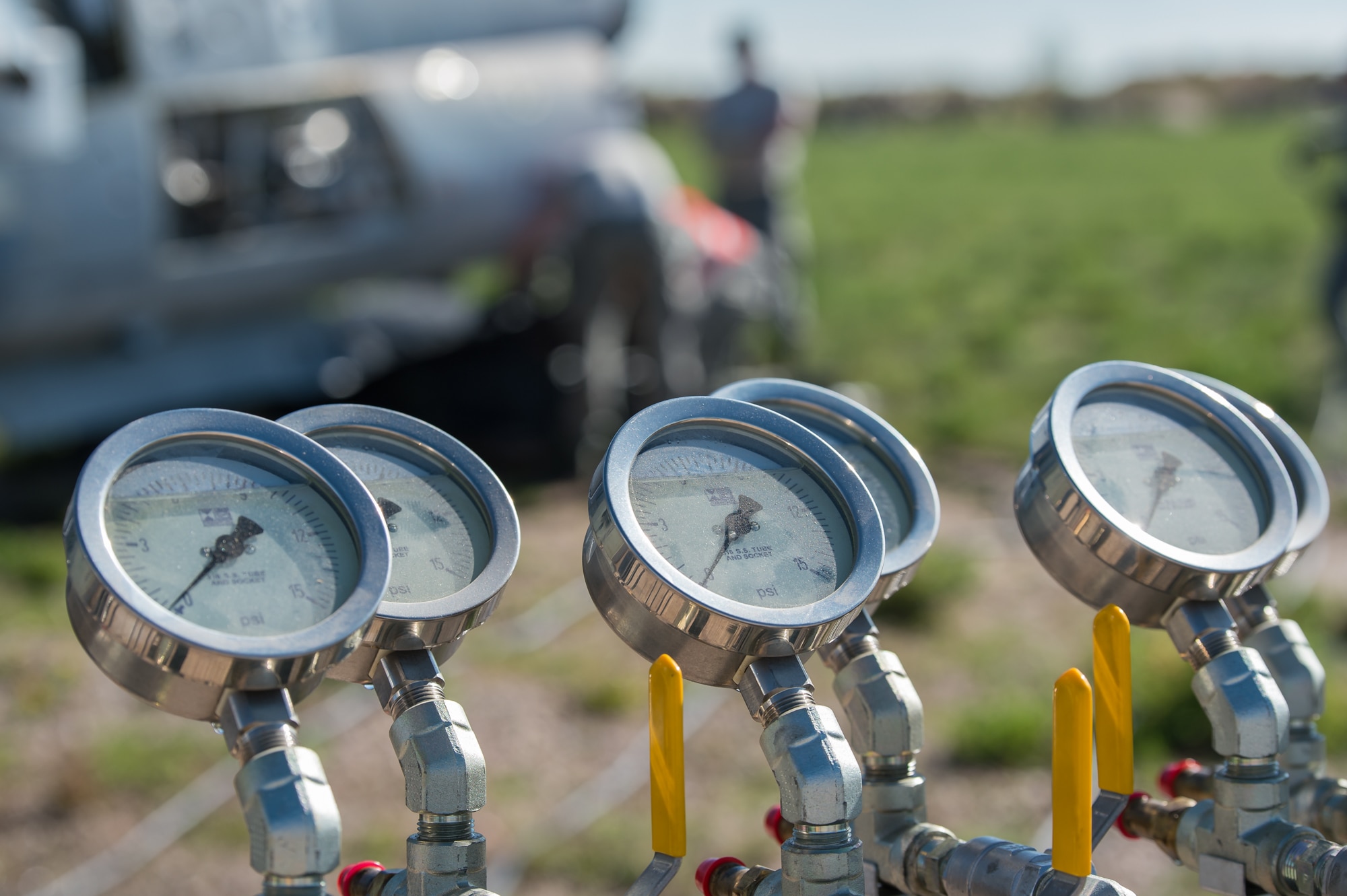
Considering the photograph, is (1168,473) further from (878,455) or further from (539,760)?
(539,760)

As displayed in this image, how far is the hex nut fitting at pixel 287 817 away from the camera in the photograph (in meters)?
0.97

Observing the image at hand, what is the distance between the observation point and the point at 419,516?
1198 mm

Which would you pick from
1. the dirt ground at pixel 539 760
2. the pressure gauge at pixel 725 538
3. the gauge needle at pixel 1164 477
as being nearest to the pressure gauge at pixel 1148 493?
the gauge needle at pixel 1164 477

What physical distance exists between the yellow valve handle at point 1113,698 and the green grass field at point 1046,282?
4228 mm

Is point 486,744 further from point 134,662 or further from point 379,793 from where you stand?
point 134,662

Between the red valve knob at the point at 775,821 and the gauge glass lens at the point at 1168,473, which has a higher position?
the gauge glass lens at the point at 1168,473

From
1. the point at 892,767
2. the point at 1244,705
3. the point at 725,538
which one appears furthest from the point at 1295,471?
the point at 725,538

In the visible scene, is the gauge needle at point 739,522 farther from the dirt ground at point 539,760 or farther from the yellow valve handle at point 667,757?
the dirt ground at point 539,760

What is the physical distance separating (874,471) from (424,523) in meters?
0.45

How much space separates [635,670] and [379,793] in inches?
33.4

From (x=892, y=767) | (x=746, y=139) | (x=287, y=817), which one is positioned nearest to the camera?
(x=287, y=817)

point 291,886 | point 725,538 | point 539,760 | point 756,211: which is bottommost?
point 539,760

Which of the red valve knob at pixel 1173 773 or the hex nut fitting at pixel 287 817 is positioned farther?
the red valve knob at pixel 1173 773

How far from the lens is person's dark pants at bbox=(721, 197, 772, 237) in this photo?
22.6ft
